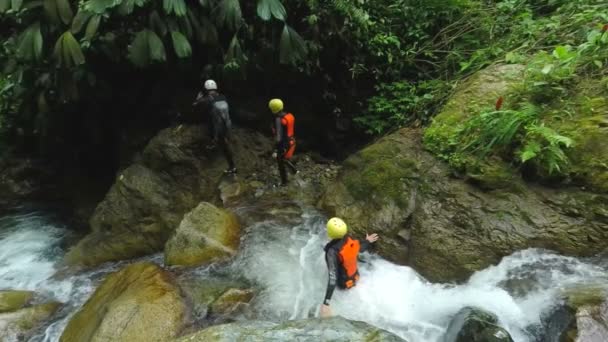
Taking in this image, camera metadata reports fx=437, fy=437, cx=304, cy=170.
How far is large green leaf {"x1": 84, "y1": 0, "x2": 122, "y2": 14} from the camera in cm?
576

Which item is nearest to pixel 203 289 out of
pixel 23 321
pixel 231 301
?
pixel 231 301

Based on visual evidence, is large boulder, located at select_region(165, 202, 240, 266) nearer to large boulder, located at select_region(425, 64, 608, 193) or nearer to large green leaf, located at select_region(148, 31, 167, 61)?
large green leaf, located at select_region(148, 31, 167, 61)

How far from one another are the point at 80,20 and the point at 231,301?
4384 millimetres

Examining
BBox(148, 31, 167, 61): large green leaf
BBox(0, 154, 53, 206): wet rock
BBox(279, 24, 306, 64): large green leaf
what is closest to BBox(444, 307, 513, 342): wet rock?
BBox(279, 24, 306, 64): large green leaf

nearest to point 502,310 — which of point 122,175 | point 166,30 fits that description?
point 166,30

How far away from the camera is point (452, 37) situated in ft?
25.7

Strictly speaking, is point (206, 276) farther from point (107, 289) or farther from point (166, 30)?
point (166, 30)

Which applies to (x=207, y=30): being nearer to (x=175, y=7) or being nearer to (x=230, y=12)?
(x=230, y=12)

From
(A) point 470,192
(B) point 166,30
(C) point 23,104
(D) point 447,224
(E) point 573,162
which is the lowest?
(D) point 447,224

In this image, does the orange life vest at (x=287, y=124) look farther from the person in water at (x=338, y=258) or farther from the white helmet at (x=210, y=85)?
the person in water at (x=338, y=258)

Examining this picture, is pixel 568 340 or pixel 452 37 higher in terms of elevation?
Result: pixel 452 37

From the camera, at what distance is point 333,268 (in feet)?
15.6

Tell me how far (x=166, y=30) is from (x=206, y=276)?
3658 millimetres

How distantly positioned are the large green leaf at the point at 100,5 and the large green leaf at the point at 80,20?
306mm
